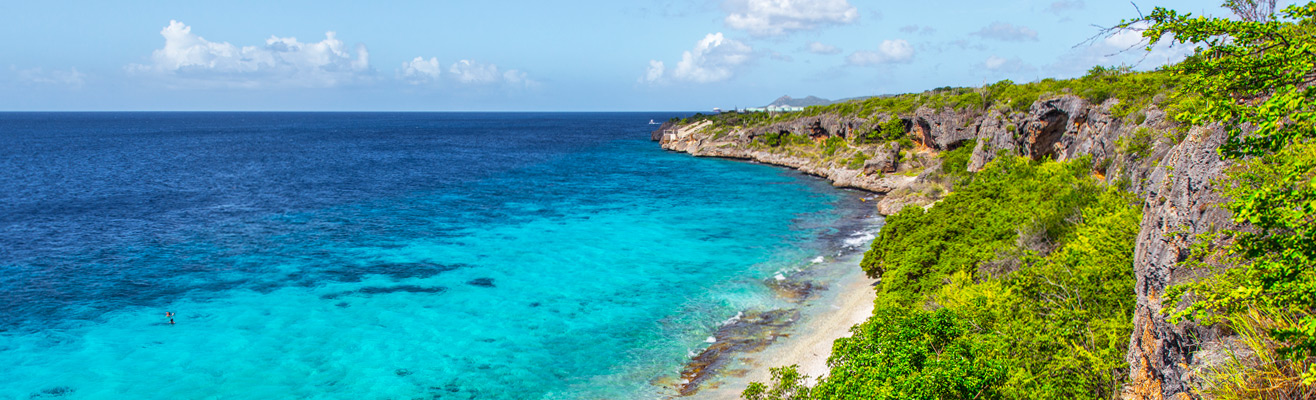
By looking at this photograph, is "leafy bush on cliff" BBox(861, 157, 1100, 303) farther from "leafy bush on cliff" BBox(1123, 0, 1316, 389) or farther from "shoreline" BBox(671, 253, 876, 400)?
"leafy bush on cliff" BBox(1123, 0, 1316, 389)

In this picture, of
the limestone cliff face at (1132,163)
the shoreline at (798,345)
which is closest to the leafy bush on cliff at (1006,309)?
the shoreline at (798,345)

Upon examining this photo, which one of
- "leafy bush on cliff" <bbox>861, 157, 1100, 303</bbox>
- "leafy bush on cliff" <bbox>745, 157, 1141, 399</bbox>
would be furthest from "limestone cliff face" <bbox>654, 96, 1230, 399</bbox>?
"leafy bush on cliff" <bbox>861, 157, 1100, 303</bbox>

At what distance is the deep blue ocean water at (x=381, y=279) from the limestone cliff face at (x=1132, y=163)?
15.1 m

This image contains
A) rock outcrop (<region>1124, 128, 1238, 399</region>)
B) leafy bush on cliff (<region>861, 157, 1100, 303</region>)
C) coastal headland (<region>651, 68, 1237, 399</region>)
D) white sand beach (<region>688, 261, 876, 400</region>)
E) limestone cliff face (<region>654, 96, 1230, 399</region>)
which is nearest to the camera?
rock outcrop (<region>1124, 128, 1238, 399</region>)

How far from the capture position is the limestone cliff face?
48.4ft

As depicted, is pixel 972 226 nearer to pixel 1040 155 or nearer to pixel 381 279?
pixel 1040 155

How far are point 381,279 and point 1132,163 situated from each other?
4968cm

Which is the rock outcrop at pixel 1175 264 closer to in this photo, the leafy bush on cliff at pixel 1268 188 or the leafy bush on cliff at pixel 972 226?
the leafy bush on cliff at pixel 1268 188

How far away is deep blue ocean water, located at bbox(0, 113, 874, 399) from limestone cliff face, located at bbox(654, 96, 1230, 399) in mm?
15106

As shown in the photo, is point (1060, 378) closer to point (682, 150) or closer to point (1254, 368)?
point (1254, 368)

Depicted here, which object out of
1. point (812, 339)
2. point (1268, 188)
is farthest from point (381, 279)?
point (1268, 188)

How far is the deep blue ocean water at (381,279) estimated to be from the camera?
33.2 meters

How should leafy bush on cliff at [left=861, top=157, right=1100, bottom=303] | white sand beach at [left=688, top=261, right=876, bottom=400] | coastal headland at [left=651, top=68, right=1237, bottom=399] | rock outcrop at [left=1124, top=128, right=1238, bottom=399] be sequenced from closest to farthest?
rock outcrop at [left=1124, top=128, right=1238, bottom=399]
coastal headland at [left=651, top=68, right=1237, bottom=399]
white sand beach at [left=688, top=261, right=876, bottom=400]
leafy bush on cliff at [left=861, top=157, right=1100, bottom=303]

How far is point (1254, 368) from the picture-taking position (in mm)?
12609
